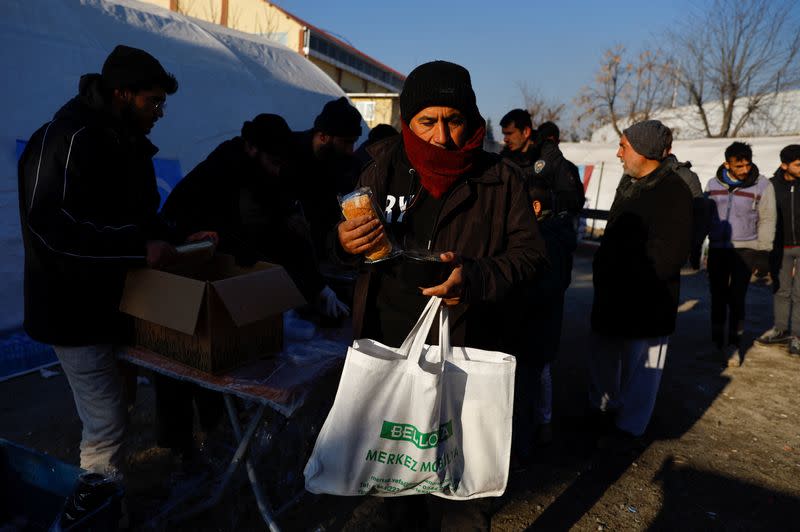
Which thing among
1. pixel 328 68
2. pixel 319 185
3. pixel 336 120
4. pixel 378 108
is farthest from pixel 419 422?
pixel 328 68

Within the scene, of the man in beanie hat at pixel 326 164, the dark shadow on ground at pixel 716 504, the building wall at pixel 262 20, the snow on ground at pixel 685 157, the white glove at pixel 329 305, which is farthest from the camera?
the building wall at pixel 262 20

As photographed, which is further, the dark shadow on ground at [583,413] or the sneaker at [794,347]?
the sneaker at [794,347]

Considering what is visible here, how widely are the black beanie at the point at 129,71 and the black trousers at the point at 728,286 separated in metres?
5.33

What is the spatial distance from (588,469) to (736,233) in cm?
322

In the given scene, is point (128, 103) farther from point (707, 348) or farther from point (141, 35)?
point (707, 348)

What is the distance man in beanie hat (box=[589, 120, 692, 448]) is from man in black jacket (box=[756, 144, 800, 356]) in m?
2.93

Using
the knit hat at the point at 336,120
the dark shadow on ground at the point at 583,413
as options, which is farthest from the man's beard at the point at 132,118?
the dark shadow on ground at the point at 583,413

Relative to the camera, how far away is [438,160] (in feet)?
5.60

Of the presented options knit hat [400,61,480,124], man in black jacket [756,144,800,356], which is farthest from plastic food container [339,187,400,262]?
man in black jacket [756,144,800,356]

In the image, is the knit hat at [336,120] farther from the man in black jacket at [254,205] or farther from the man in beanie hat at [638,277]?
the man in beanie hat at [638,277]

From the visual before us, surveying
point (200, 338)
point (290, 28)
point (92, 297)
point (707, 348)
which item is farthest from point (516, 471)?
point (290, 28)

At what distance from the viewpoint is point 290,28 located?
75.6ft

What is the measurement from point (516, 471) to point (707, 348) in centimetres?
362

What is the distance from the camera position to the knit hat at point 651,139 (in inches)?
123
